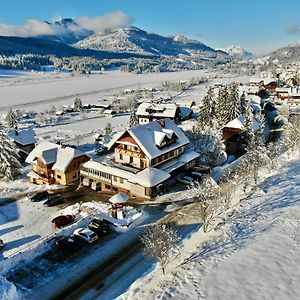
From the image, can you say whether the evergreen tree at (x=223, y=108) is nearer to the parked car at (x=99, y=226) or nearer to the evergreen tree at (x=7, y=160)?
the evergreen tree at (x=7, y=160)

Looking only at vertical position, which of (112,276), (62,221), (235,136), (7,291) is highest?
(235,136)

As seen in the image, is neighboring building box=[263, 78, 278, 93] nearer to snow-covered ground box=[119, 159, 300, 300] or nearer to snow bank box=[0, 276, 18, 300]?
snow-covered ground box=[119, 159, 300, 300]

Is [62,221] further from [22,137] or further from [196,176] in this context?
[22,137]

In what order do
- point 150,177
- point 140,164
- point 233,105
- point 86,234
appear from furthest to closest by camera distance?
point 233,105 → point 140,164 → point 150,177 → point 86,234

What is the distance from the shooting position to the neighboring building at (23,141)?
60181 mm

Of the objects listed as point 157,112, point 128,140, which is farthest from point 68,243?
point 157,112

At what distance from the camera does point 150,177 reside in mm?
41719

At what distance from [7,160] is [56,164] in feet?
25.6

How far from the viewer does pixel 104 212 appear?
3800 centimetres

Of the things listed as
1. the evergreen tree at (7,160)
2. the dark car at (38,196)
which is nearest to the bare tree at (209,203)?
the dark car at (38,196)

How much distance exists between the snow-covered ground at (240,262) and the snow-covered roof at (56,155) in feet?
76.5

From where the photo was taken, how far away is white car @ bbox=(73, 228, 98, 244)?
32375 millimetres

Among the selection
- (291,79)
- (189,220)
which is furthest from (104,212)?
(291,79)

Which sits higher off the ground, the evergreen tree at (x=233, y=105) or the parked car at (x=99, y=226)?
the evergreen tree at (x=233, y=105)
